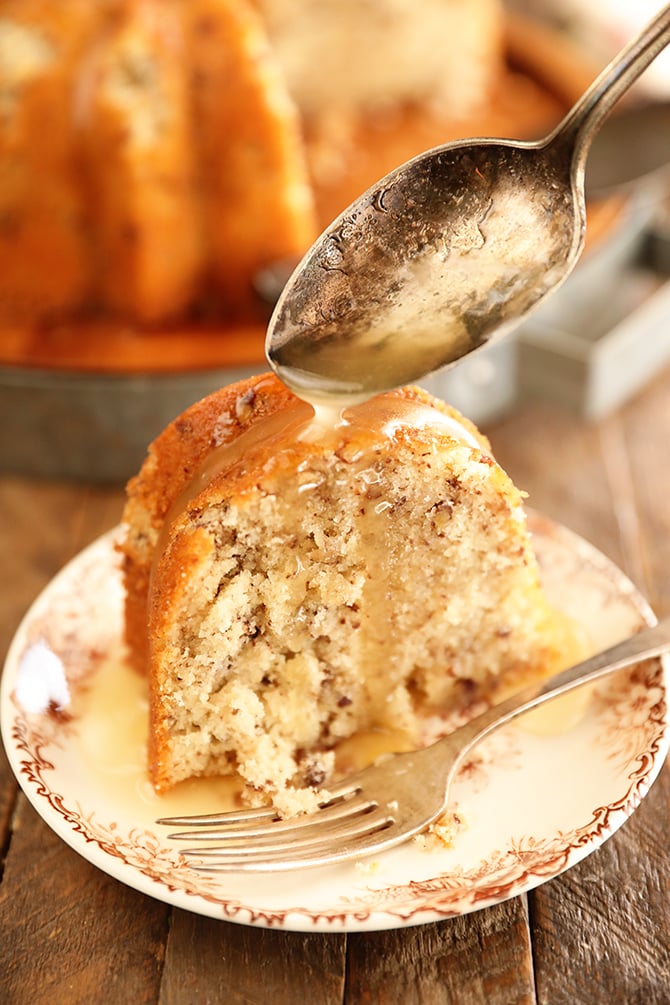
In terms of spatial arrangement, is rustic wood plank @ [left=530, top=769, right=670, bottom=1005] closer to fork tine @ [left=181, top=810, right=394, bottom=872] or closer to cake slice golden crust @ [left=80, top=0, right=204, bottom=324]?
fork tine @ [left=181, top=810, right=394, bottom=872]

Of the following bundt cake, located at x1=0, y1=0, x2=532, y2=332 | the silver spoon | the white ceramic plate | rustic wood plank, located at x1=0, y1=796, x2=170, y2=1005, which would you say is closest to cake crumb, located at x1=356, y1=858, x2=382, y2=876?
Answer: the white ceramic plate

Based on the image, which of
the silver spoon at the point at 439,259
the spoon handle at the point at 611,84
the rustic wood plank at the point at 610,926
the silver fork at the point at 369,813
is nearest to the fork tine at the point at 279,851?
the silver fork at the point at 369,813

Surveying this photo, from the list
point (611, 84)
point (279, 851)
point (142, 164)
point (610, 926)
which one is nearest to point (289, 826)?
point (279, 851)

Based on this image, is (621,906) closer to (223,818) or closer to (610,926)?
(610,926)

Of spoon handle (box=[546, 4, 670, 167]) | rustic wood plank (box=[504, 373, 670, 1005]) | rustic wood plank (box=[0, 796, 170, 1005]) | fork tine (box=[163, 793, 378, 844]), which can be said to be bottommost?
rustic wood plank (box=[0, 796, 170, 1005])


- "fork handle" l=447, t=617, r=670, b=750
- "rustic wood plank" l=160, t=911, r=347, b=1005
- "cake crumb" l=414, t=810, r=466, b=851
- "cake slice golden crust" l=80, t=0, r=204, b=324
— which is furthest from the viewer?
"cake slice golden crust" l=80, t=0, r=204, b=324
